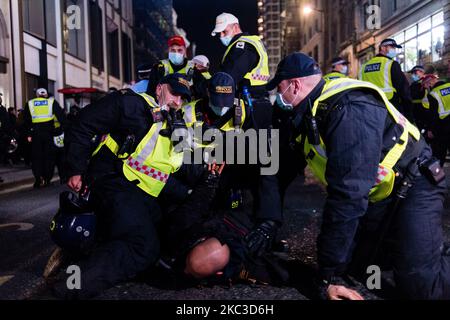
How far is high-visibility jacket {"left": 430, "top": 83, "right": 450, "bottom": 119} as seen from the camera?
22.8 feet

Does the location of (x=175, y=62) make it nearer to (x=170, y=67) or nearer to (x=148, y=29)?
(x=170, y=67)

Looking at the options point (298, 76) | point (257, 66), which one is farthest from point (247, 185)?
point (298, 76)

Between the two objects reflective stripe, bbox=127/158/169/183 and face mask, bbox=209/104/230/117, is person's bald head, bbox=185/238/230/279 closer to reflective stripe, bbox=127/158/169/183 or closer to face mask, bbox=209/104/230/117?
reflective stripe, bbox=127/158/169/183

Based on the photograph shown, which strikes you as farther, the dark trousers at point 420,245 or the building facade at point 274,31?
the building facade at point 274,31

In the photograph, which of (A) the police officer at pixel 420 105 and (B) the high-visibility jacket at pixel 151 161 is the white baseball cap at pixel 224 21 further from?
(A) the police officer at pixel 420 105

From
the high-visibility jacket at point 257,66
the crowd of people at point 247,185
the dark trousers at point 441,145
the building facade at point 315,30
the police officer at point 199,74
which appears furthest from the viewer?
the building facade at point 315,30

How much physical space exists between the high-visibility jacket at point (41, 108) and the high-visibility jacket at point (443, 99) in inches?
247

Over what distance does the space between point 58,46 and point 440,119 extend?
1760cm

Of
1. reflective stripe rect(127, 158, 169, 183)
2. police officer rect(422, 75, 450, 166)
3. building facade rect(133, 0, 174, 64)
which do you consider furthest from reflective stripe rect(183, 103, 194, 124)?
building facade rect(133, 0, 174, 64)

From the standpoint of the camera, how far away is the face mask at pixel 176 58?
4.82m

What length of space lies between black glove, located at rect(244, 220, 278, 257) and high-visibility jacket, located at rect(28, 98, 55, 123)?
6167mm

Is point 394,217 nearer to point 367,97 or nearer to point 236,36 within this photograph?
point 367,97

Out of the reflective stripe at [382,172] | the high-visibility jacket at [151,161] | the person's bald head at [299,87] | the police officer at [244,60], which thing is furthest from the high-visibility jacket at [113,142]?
the reflective stripe at [382,172]
